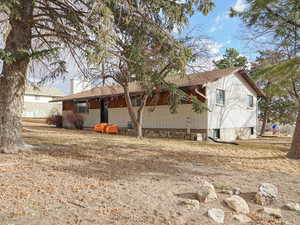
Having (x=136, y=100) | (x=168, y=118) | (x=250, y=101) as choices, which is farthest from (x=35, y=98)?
(x=250, y=101)

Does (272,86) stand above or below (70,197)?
above

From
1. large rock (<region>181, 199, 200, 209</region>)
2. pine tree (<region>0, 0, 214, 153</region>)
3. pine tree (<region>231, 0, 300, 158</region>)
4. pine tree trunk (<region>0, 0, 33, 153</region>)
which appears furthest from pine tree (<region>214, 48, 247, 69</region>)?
large rock (<region>181, 199, 200, 209</region>)

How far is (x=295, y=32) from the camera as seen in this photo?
768cm

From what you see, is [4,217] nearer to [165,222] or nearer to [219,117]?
[165,222]

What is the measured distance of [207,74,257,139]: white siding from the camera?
13312mm

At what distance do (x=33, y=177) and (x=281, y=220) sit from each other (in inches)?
169

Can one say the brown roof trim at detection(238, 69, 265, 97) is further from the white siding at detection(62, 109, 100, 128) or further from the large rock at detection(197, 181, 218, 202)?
the large rock at detection(197, 181, 218, 202)

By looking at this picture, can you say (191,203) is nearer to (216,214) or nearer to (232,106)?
(216,214)

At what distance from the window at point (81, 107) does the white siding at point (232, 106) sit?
422 inches

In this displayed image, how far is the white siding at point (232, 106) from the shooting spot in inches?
524

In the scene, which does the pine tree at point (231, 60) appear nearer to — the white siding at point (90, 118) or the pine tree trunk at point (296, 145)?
the white siding at point (90, 118)

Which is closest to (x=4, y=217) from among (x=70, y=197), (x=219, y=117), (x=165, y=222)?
(x=70, y=197)

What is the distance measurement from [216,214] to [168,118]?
1101cm

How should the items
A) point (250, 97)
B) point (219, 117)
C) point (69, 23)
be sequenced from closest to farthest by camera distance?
point (69, 23) < point (219, 117) < point (250, 97)
